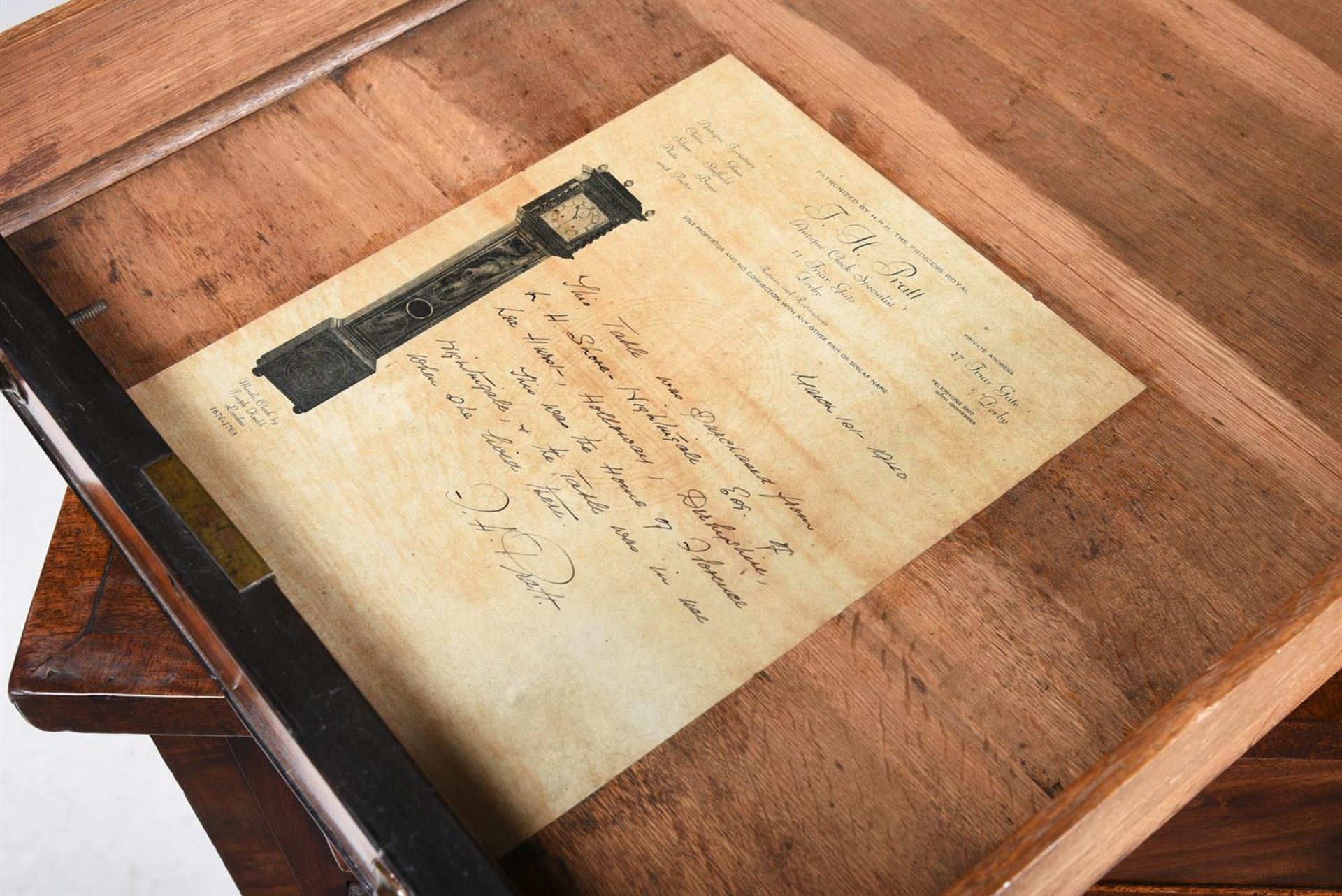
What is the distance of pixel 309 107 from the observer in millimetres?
1007

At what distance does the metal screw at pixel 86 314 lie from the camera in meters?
0.90

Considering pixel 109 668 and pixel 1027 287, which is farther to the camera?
pixel 109 668

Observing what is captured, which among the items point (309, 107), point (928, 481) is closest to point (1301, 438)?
point (928, 481)

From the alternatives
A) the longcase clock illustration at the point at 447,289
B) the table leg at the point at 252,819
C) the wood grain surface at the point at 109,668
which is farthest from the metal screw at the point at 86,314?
the table leg at the point at 252,819

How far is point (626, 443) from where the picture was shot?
833 millimetres

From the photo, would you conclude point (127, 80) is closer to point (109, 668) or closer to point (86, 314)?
point (86, 314)

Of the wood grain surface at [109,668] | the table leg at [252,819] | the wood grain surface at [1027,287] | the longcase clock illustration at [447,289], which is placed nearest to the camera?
the wood grain surface at [1027,287]

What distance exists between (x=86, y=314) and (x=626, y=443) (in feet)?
1.23

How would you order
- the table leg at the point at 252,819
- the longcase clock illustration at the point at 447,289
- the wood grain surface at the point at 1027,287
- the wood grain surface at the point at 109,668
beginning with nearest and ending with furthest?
1. the wood grain surface at the point at 1027,287
2. the longcase clock illustration at the point at 447,289
3. the wood grain surface at the point at 109,668
4. the table leg at the point at 252,819

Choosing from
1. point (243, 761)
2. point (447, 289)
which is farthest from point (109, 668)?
point (447, 289)

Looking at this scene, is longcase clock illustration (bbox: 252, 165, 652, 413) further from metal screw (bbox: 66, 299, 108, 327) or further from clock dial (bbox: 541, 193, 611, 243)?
metal screw (bbox: 66, 299, 108, 327)

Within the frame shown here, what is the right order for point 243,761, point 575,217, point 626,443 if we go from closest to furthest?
point 626,443 < point 575,217 < point 243,761

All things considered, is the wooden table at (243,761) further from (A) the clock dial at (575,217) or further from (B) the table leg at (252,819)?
(A) the clock dial at (575,217)

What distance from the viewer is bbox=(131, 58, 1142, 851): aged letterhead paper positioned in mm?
750
